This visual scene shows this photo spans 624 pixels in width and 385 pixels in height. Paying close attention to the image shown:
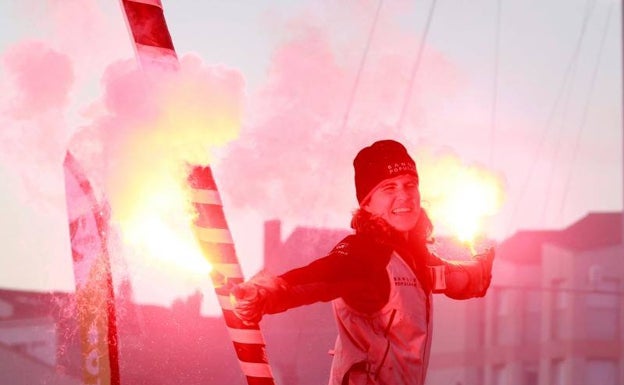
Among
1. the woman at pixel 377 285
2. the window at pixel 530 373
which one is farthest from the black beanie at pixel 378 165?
the window at pixel 530 373

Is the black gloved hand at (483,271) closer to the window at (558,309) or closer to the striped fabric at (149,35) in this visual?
the striped fabric at (149,35)

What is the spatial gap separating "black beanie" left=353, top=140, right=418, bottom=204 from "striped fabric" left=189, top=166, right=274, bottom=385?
55 centimetres

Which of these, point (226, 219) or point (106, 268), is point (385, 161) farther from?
point (106, 268)

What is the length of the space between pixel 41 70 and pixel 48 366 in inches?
53.8

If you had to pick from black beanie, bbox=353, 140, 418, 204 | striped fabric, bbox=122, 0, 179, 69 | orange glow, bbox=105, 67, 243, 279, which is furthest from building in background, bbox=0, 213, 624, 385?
striped fabric, bbox=122, 0, 179, 69

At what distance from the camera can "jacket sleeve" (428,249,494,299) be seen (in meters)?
3.83

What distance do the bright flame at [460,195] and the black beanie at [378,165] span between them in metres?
0.43

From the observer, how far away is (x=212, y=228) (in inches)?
149

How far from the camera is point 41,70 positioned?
14.0ft

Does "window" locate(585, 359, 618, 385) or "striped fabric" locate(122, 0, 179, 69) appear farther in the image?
"window" locate(585, 359, 618, 385)

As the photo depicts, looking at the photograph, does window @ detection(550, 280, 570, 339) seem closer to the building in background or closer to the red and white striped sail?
the building in background

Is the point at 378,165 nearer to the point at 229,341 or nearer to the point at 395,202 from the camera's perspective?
the point at 395,202

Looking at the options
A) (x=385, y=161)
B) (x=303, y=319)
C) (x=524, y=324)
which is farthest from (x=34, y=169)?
(x=524, y=324)

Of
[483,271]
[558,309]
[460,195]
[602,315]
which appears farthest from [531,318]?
[483,271]
